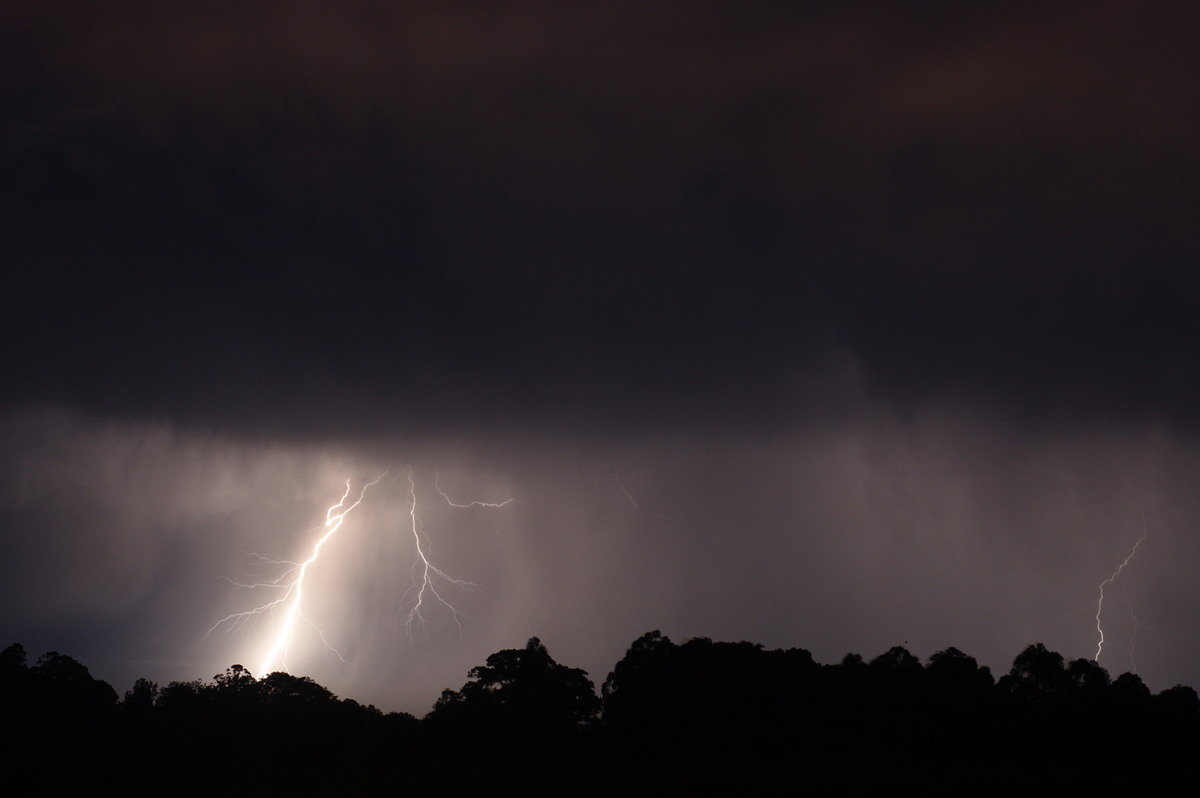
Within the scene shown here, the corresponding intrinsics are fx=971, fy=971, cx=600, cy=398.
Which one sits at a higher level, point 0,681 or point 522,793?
point 0,681

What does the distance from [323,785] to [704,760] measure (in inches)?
545

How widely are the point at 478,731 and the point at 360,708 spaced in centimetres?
1282

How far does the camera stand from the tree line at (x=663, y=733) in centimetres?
3350

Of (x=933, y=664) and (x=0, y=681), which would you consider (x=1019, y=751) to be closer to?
(x=933, y=664)

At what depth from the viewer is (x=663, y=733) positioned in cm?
3984

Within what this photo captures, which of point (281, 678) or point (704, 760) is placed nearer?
point (704, 760)

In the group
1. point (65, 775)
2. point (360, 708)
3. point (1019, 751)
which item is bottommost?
point (1019, 751)

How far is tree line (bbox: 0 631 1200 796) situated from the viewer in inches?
1319

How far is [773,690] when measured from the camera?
1647 inches

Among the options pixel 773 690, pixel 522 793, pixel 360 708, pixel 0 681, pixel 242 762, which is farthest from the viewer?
pixel 360 708

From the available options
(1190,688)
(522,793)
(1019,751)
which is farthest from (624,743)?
(1190,688)

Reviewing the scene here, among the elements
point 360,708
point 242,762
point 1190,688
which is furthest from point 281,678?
point 1190,688

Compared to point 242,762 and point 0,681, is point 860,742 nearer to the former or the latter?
point 242,762

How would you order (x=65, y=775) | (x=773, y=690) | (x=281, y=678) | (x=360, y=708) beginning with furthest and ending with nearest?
(x=281, y=678) → (x=360, y=708) → (x=773, y=690) → (x=65, y=775)
